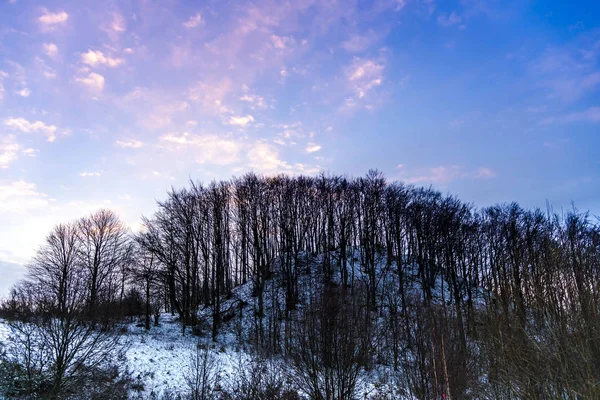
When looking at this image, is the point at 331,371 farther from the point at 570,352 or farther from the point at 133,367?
the point at 133,367

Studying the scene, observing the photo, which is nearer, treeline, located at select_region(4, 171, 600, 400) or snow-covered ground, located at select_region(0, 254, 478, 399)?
treeline, located at select_region(4, 171, 600, 400)

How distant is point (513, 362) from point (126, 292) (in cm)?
3971

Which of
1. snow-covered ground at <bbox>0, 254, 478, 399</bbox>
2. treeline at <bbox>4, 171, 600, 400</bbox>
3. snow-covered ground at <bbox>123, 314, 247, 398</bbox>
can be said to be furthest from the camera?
snow-covered ground at <bbox>0, 254, 478, 399</bbox>

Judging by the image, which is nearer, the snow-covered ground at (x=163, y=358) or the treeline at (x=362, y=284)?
the treeline at (x=362, y=284)

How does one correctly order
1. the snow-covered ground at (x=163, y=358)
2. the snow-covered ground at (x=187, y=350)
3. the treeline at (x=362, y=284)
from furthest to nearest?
the snow-covered ground at (x=187, y=350) < the snow-covered ground at (x=163, y=358) < the treeline at (x=362, y=284)

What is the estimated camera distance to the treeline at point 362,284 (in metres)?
9.88

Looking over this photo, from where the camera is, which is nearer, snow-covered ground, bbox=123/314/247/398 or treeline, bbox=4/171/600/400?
treeline, bbox=4/171/600/400

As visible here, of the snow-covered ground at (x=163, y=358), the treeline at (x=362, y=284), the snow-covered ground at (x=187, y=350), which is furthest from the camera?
the snow-covered ground at (x=187, y=350)

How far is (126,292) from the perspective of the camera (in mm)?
41156

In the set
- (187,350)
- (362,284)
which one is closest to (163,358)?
(187,350)

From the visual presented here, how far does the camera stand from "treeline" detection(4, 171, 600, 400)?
9.88m

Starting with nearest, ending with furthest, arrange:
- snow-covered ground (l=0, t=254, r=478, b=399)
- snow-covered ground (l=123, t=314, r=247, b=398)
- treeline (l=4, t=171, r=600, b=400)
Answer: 1. treeline (l=4, t=171, r=600, b=400)
2. snow-covered ground (l=123, t=314, r=247, b=398)
3. snow-covered ground (l=0, t=254, r=478, b=399)

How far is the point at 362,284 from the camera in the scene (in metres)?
37.8

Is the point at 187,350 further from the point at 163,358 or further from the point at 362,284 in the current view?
the point at 362,284
